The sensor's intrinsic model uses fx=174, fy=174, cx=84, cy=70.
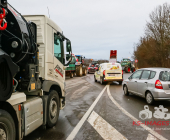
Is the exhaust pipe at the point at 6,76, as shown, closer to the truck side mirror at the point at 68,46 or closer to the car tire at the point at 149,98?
the truck side mirror at the point at 68,46

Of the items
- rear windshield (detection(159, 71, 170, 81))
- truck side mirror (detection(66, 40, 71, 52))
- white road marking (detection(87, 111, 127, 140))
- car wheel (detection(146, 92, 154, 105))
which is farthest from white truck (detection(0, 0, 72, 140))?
rear windshield (detection(159, 71, 170, 81))

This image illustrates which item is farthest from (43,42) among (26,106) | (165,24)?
(165,24)

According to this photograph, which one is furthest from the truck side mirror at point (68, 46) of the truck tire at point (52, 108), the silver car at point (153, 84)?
the silver car at point (153, 84)

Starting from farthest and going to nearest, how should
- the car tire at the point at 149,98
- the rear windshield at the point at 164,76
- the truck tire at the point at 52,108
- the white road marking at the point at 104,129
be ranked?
the car tire at the point at 149,98, the rear windshield at the point at 164,76, the truck tire at the point at 52,108, the white road marking at the point at 104,129

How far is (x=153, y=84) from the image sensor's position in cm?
733

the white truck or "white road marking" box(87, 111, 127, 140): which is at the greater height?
the white truck

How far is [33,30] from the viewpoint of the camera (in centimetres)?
452

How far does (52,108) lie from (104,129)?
1.59 metres

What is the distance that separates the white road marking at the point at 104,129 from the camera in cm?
427

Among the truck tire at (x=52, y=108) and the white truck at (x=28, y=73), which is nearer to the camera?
the white truck at (x=28, y=73)

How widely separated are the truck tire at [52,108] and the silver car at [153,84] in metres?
4.19

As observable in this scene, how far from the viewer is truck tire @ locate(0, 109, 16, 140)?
115 inches

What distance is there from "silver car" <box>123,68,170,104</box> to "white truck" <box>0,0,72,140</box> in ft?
12.9

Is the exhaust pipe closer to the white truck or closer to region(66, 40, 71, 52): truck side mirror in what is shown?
the white truck
